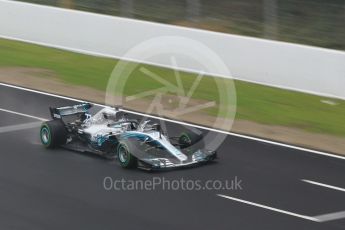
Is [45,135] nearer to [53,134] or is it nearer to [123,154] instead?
[53,134]

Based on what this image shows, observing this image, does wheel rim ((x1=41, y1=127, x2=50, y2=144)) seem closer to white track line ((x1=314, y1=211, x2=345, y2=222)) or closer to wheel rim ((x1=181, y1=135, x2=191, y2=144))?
wheel rim ((x1=181, y1=135, x2=191, y2=144))

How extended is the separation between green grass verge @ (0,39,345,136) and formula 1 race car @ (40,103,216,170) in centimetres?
349

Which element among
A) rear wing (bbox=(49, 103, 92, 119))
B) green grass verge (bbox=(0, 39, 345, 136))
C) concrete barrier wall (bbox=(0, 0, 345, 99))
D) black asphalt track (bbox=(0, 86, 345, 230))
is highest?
concrete barrier wall (bbox=(0, 0, 345, 99))

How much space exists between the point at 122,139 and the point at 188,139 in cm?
118

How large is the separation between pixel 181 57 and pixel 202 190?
9.56 m

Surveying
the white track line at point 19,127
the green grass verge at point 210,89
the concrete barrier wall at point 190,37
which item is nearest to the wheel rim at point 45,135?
the white track line at point 19,127

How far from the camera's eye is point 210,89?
19.4 metres

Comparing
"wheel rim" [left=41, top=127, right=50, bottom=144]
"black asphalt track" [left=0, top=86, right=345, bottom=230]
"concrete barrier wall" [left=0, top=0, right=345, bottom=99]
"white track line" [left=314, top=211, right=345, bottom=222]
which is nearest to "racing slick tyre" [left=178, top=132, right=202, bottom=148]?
"black asphalt track" [left=0, top=86, right=345, bottom=230]

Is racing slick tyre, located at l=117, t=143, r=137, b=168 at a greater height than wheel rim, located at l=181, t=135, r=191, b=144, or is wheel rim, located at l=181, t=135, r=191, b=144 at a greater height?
wheel rim, located at l=181, t=135, r=191, b=144

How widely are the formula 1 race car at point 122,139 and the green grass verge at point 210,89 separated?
11.4 ft

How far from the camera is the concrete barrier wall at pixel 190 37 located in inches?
739

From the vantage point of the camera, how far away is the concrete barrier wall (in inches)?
739

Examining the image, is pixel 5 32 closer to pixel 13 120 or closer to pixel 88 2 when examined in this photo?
pixel 88 2

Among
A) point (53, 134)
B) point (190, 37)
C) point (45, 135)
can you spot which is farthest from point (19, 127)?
point (190, 37)
